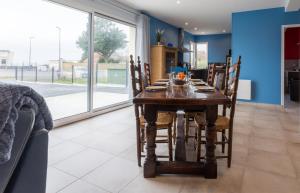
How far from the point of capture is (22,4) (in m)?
3.27

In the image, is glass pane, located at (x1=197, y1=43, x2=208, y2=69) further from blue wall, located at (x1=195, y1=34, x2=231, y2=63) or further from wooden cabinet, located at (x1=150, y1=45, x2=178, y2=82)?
wooden cabinet, located at (x1=150, y1=45, x2=178, y2=82)

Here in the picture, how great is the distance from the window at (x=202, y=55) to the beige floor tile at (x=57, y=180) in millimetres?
9409

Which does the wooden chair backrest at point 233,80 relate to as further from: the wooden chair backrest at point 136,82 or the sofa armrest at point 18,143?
the sofa armrest at point 18,143

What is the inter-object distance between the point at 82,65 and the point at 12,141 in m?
3.93

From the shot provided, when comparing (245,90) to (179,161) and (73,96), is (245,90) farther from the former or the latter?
(73,96)

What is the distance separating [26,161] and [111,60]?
4.68 meters

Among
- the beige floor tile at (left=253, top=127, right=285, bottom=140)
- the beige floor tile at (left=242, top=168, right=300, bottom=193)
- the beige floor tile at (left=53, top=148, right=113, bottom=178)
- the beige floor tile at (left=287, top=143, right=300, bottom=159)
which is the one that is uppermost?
the beige floor tile at (left=253, top=127, right=285, bottom=140)

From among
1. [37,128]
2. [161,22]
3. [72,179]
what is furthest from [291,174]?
[161,22]

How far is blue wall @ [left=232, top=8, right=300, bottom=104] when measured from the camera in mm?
5402

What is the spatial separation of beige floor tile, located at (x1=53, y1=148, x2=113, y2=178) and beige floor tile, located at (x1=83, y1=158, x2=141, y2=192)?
Answer: 9 cm

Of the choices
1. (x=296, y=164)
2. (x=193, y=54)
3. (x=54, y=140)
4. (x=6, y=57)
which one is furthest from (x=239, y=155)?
(x=193, y=54)

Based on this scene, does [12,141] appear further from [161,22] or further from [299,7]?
[161,22]

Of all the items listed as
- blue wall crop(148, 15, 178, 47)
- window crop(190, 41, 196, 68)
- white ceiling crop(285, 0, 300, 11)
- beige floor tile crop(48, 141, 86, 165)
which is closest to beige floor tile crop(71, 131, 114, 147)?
beige floor tile crop(48, 141, 86, 165)

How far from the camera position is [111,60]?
17.9 ft
